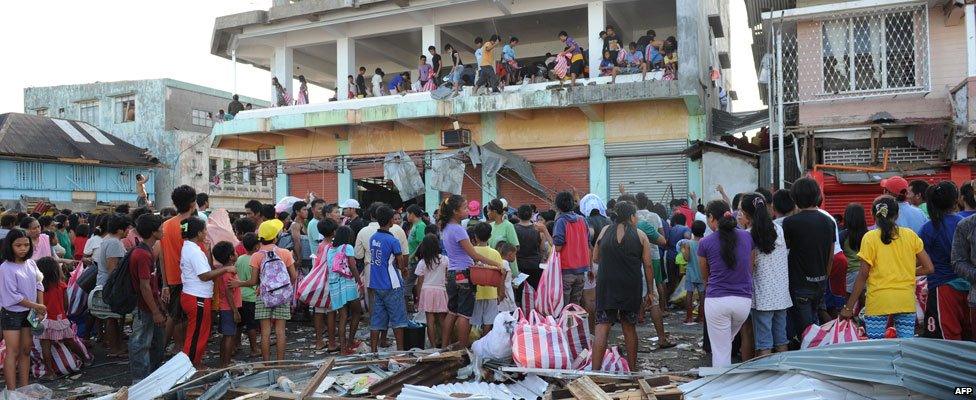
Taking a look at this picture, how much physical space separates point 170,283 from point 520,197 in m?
10.4

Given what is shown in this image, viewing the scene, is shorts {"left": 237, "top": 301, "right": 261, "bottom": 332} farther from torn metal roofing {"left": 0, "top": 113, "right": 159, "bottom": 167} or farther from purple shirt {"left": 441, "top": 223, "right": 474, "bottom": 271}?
torn metal roofing {"left": 0, "top": 113, "right": 159, "bottom": 167}

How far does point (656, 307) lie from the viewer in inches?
299

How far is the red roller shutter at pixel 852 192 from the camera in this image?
12.1 m

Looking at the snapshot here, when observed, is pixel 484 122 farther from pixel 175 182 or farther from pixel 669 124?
pixel 175 182

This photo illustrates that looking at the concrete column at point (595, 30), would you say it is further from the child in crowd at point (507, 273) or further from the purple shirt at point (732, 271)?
the purple shirt at point (732, 271)

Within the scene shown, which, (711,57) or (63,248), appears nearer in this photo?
(63,248)

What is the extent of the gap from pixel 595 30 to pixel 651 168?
3.47 m

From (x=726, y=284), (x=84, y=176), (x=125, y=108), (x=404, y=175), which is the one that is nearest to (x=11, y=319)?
(x=726, y=284)

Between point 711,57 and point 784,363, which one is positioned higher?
point 711,57

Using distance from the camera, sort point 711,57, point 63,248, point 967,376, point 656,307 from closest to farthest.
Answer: point 967,376, point 656,307, point 63,248, point 711,57

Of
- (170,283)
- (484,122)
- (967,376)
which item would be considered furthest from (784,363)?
(484,122)

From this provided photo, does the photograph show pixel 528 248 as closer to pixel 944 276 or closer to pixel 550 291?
pixel 550 291

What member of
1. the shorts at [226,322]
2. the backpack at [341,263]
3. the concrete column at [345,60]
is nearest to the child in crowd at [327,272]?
the backpack at [341,263]

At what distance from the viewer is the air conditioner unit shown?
1631 cm
